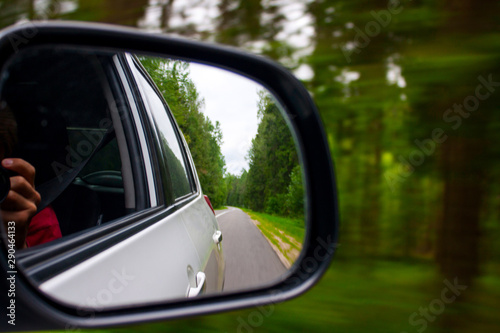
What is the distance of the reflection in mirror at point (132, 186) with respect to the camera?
1.12 meters

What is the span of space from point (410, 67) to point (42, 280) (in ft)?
6.05

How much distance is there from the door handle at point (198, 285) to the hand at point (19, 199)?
0.54 meters

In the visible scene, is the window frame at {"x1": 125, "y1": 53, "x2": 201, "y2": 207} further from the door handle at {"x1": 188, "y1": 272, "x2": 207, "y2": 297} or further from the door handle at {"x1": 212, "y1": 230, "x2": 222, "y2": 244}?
the door handle at {"x1": 188, "y1": 272, "x2": 207, "y2": 297}

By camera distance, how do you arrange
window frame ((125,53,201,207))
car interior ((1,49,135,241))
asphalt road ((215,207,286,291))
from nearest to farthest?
asphalt road ((215,207,286,291)) < car interior ((1,49,135,241)) < window frame ((125,53,201,207))

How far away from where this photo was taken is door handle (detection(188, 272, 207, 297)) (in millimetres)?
1369

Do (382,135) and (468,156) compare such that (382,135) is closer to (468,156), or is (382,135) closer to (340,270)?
(468,156)

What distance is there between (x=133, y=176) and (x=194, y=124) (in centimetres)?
48

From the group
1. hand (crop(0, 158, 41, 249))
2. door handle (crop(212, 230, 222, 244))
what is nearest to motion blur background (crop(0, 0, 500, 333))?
door handle (crop(212, 230, 222, 244))

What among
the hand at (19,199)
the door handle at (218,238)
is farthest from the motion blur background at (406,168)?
the hand at (19,199)

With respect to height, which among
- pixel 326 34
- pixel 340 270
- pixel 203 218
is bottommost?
pixel 340 270

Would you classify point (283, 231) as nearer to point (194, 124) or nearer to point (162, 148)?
point (194, 124)

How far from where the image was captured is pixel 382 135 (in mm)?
2182

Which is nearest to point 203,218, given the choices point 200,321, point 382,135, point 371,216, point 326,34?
point 200,321

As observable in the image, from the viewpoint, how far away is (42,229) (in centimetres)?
142
